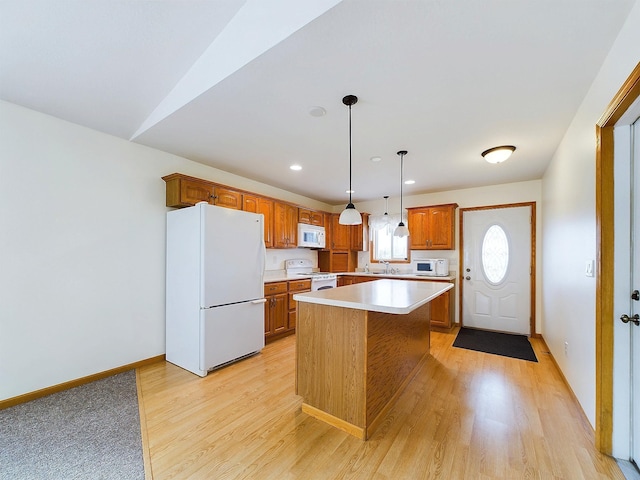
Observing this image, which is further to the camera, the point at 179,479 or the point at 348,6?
the point at 179,479

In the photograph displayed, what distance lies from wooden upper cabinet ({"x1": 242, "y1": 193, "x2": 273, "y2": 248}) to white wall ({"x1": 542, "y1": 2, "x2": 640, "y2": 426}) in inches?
136

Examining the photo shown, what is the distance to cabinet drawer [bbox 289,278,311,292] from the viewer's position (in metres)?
4.14

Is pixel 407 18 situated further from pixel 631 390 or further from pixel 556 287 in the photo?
pixel 556 287

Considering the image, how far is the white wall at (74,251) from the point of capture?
2.27m

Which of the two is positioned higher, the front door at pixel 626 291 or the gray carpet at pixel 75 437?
the front door at pixel 626 291

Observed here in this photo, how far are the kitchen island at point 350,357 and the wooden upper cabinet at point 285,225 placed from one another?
223 centimetres

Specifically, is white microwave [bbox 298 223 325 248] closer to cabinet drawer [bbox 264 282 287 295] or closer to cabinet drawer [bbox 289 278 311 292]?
cabinet drawer [bbox 289 278 311 292]

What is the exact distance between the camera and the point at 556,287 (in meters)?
2.99

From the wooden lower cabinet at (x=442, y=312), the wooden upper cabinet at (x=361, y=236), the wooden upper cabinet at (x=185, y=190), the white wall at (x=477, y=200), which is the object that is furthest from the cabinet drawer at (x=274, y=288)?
the white wall at (x=477, y=200)

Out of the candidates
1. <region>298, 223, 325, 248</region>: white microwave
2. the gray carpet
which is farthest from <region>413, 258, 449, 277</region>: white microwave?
the gray carpet

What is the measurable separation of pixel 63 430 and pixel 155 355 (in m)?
1.21

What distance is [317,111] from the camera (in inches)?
87.9

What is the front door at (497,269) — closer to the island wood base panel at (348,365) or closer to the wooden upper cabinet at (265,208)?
the island wood base panel at (348,365)

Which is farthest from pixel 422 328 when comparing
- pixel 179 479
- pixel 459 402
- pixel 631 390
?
pixel 179 479
